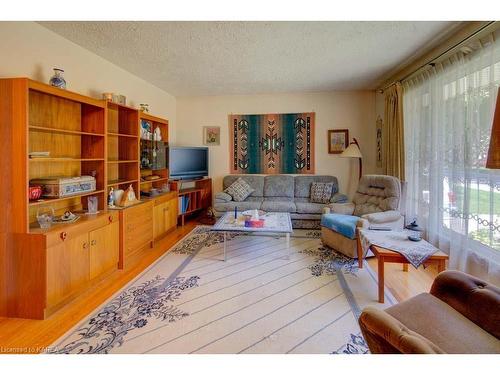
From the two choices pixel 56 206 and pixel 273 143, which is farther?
pixel 273 143

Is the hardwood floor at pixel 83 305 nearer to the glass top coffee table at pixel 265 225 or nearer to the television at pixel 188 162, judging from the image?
the glass top coffee table at pixel 265 225

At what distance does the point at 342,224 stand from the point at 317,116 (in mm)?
2676

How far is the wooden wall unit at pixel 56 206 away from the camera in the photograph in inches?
79.9

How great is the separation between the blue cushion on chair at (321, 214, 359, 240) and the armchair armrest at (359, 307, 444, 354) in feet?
6.97

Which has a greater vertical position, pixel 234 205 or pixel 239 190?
pixel 239 190

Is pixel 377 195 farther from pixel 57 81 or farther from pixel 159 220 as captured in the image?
pixel 57 81

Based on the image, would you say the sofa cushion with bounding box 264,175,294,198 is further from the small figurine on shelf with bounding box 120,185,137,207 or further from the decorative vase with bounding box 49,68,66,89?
the decorative vase with bounding box 49,68,66,89

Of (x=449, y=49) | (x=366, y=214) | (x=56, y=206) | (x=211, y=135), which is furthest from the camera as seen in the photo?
(x=211, y=135)

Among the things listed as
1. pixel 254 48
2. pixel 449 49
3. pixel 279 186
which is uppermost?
pixel 254 48

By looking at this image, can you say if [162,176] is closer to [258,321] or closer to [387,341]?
[258,321]

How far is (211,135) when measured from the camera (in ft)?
18.3

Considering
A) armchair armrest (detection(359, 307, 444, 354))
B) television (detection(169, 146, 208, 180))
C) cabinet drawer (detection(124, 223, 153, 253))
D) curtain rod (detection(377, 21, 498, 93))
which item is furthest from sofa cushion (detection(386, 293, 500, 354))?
television (detection(169, 146, 208, 180))

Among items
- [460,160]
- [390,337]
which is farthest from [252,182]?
[390,337]

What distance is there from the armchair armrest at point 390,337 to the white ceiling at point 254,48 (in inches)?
99.6
